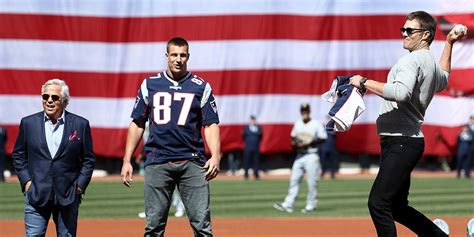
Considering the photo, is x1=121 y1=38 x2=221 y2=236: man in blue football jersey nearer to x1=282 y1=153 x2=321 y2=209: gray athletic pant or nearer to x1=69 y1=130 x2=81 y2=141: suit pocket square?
x1=69 y1=130 x2=81 y2=141: suit pocket square

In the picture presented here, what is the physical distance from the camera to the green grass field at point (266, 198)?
1798cm

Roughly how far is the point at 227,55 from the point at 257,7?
183 cm

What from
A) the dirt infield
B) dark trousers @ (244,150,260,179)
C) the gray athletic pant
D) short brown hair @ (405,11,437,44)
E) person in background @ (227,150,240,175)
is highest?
short brown hair @ (405,11,437,44)

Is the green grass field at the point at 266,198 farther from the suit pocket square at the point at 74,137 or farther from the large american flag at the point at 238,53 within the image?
the suit pocket square at the point at 74,137

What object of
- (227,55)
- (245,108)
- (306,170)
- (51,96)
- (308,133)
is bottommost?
(245,108)

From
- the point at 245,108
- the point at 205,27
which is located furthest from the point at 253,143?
the point at 205,27

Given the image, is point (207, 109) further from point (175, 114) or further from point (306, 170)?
point (306, 170)

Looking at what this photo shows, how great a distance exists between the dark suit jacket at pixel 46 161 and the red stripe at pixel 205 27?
25.2 meters

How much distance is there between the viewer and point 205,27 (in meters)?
34.0

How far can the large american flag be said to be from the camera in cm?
3375

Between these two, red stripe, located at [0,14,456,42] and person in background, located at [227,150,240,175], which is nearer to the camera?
red stripe, located at [0,14,456,42]

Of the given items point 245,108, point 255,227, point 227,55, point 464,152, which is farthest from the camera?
point 245,108

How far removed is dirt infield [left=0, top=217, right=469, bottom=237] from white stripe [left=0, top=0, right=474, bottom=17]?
18.2 m

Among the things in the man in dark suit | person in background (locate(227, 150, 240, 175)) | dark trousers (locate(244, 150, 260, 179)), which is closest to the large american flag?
person in background (locate(227, 150, 240, 175))
